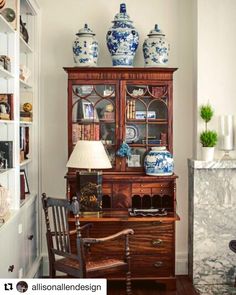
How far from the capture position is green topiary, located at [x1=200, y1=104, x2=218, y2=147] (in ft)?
14.2

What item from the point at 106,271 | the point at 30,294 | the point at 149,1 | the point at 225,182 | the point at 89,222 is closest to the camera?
the point at 30,294

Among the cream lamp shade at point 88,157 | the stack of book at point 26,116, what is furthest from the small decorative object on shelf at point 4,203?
the stack of book at point 26,116

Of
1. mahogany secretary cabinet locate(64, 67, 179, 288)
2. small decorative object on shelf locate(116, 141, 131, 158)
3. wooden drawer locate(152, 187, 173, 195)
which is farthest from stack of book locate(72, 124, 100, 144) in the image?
wooden drawer locate(152, 187, 173, 195)

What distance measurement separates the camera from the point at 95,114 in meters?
4.38

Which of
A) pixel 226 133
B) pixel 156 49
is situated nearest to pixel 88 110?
pixel 156 49

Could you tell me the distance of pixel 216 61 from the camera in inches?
177

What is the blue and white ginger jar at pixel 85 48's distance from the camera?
4301 mm

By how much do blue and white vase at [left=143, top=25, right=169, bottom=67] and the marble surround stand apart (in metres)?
0.96

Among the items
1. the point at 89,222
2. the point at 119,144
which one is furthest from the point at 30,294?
the point at 119,144

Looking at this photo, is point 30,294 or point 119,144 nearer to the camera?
point 30,294

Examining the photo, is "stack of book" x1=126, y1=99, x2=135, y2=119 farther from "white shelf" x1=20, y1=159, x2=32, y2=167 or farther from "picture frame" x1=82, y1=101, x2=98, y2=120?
"white shelf" x1=20, y1=159, x2=32, y2=167

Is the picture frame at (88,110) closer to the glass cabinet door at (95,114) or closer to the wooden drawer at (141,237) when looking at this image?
the glass cabinet door at (95,114)

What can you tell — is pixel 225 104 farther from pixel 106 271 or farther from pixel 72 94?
pixel 106 271

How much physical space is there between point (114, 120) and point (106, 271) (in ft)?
4.72
